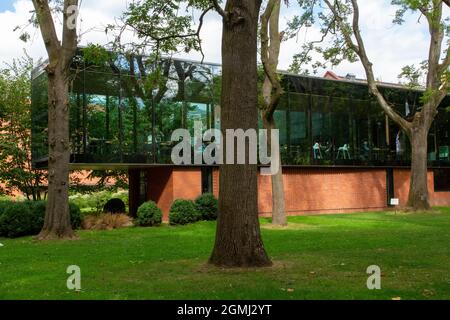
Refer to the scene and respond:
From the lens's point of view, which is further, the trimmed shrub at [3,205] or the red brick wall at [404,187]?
the red brick wall at [404,187]

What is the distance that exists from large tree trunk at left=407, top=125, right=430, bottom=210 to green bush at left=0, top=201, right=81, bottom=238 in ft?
57.9

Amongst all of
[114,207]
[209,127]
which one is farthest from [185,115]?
[114,207]

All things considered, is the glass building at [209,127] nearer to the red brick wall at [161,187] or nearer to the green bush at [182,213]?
the red brick wall at [161,187]

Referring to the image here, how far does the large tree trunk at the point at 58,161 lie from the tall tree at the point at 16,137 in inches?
407

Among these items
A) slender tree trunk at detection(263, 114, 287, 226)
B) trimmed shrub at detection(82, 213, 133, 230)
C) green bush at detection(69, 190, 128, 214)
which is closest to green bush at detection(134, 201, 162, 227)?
trimmed shrub at detection(82, 213, 133, 230)

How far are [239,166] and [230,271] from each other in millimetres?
1837

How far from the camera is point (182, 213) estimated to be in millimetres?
22328

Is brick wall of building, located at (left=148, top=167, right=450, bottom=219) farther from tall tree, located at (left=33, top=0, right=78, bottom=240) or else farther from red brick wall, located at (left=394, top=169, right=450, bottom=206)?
tall tree, located at (left=33, top=0, right=78, bottom=240)

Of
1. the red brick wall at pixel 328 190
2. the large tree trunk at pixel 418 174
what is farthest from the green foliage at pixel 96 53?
the large tree trunk at pixel 418 174

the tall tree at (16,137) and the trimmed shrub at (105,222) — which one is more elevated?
the tall tree at (16,137)

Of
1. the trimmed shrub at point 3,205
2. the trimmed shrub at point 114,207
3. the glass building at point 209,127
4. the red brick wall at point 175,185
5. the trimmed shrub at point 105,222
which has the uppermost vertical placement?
the glass building at point 209,127

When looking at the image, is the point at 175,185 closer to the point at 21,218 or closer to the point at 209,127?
the point at 209,127

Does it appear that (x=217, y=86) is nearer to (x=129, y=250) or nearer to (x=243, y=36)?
(x=129, y=250)

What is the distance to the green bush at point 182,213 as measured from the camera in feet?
73.0
